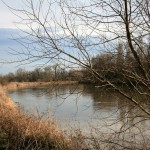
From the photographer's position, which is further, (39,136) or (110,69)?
(39,136)

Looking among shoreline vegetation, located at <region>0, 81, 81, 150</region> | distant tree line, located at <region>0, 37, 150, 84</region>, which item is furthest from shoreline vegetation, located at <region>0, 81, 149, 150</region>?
distant tree line, located at <region>0, 37, 150, 84</region>

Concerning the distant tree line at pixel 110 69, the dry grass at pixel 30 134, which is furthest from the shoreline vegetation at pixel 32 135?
the distant tree line at pixel 110 69

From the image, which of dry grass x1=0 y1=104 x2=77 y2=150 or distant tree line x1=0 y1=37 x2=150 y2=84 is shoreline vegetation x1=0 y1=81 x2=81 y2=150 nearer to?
dry grass x1=0 y1=104 x2=77 y2=150

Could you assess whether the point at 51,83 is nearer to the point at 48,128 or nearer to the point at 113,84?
the point at 113,84

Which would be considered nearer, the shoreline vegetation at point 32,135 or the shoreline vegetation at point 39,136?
the shoreline vegetation at point 39,136

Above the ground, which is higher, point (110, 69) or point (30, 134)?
point (110, 69)

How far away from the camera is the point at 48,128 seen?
808 cm

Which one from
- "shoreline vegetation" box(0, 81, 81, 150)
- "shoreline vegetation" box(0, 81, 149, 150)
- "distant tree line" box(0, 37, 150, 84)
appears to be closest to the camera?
"distant tree line" box(0, 37, 150, 84)

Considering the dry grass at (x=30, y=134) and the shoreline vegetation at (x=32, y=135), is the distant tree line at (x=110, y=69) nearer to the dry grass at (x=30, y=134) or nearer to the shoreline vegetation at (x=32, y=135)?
the shoreline vegetation at (x=32, y=135)

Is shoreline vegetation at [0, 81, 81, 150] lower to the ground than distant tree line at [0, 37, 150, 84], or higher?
lower

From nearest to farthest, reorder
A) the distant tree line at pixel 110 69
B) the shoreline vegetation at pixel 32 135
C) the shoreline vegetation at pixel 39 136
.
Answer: the distant tree line at pixel 110 69
the shoreline vegetation at pixel 39 136
the shoreline vegetation at pixel 32 135

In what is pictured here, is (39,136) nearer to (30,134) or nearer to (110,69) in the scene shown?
(30,134)

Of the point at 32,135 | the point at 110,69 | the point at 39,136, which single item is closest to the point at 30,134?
the point at 32,135

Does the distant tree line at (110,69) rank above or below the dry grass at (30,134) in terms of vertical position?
above
